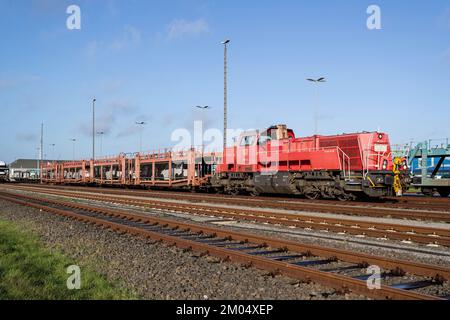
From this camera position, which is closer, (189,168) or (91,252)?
(91,252)

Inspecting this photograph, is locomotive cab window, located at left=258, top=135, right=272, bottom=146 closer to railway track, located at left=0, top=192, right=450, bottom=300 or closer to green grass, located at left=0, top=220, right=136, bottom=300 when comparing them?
railway track, located at left=0, top=192, right=450, bottom=300

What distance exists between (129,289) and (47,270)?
198 cm

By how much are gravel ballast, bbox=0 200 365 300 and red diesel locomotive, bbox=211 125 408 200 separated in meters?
11.8

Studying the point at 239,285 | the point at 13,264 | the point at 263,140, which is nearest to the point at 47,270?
the point at 13,264

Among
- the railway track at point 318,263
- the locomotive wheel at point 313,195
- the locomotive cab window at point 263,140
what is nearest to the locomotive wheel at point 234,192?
the locomotive cab window at point 263,140

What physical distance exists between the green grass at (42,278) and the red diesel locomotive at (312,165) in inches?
546

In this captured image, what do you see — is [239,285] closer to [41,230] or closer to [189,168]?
[41,230]

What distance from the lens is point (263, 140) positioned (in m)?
23.5

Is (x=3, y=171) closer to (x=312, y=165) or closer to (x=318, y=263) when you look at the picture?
(x=312, y=165)

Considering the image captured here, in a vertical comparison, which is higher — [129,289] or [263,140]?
[263,140]

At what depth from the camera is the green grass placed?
562 centimetres

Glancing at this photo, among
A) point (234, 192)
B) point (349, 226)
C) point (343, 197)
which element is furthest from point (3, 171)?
point (349, 226)

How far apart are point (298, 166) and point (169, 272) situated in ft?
50.9

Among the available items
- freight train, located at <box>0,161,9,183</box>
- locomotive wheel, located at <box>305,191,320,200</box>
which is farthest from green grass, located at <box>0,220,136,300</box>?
freight train, located at <box>0,161,9,183</box>
